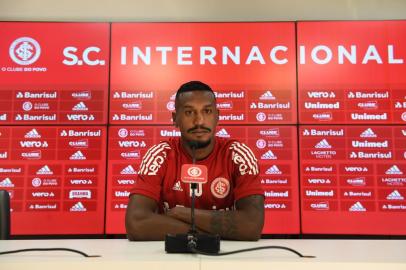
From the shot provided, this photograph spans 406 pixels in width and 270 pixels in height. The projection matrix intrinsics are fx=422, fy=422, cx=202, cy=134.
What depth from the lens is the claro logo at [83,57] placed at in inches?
116

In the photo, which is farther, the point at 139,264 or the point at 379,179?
the point at 379,179

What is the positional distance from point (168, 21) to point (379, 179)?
1.84 m

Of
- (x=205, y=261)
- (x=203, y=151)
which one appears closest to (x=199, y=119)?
(x=203, y=151)

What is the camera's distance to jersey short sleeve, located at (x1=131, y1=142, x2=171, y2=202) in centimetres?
176

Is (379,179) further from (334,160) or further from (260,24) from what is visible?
(260,24)

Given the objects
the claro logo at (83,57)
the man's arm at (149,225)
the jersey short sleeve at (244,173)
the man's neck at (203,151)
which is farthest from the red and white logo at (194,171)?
the claro logo at (83,57)

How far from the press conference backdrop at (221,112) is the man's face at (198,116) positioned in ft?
3.36

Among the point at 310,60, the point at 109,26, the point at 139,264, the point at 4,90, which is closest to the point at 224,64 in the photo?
the point at 310,60

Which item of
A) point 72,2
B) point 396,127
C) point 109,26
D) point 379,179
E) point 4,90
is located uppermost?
point 72,2

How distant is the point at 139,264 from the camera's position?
846 mm

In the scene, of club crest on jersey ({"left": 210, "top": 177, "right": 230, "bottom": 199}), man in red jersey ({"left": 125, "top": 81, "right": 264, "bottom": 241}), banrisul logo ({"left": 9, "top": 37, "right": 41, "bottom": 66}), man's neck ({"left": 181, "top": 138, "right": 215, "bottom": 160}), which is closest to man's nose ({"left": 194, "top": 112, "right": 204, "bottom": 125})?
man in red jersey ({"left": 125, "top": 81, "right": 264, "bottom": 241})

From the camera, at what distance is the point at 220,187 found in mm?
1817

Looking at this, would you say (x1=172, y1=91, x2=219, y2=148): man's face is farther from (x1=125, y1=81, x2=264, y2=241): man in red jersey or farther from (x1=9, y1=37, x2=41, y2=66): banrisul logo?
(x1=9, y1=37, x2=41, y2=66): banrisul logo

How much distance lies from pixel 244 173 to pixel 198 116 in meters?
0.32
